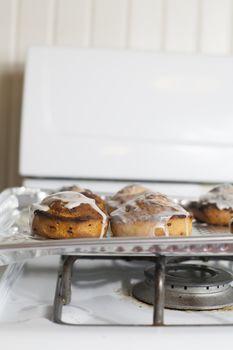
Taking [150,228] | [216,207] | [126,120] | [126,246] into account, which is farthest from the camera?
[126,120]

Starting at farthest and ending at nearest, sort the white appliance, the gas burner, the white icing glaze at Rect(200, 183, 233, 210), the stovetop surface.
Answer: the white appliance → the white icing glaze at Rect(200, 183, 233, 210) → the gas burner → the stovetop surface

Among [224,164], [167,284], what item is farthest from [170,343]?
[224,164]

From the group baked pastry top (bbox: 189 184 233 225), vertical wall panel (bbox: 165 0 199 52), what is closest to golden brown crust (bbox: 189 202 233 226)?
baked pastry top (bbox: 189 184 233 225)

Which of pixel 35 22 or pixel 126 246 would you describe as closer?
pixel 126 246

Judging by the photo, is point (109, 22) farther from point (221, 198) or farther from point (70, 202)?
point (70, 202)

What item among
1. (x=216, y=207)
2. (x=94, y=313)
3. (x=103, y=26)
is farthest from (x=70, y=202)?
(x=103, y=26)

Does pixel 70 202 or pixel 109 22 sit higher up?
pixel 109 22

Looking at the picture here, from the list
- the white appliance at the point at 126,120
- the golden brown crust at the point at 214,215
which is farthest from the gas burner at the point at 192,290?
the white appliance at the point at 126,120

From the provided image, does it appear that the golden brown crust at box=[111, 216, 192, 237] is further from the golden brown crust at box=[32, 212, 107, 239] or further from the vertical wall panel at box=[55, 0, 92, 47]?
the vertical wall panel at box=[55, 0, 92, 47]
